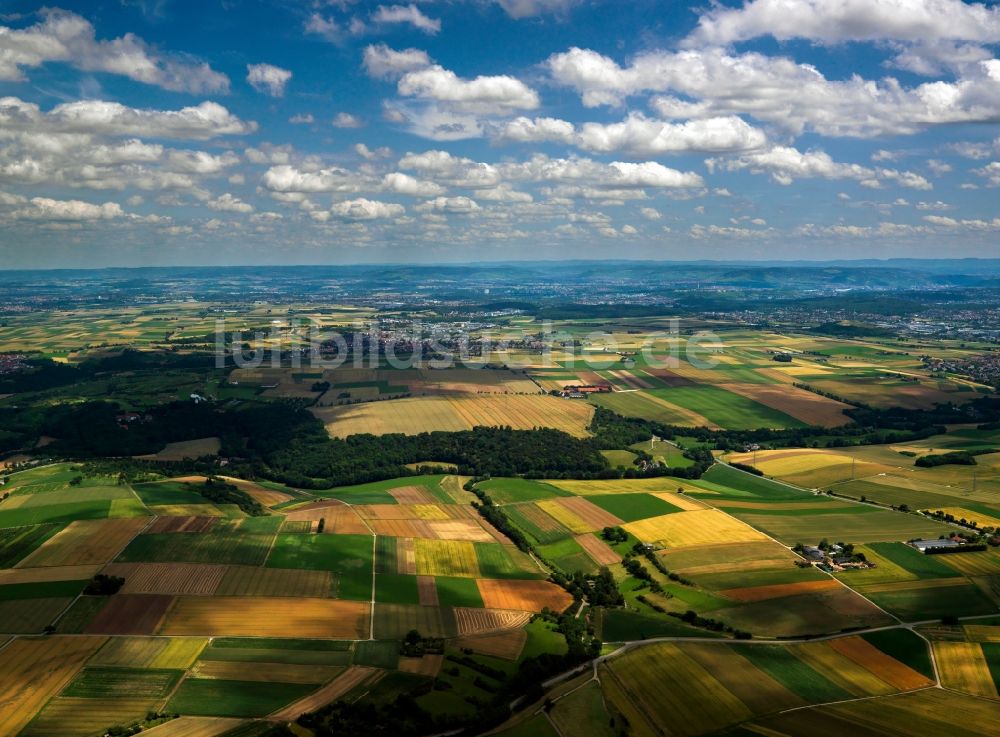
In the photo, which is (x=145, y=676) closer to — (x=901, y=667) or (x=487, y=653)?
(x=487, y=653)

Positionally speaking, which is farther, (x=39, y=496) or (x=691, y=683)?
(x=39, y=496)

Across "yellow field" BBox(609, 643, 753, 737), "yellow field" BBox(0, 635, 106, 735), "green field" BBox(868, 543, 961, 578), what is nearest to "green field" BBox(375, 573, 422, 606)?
"yellow field" BBox(609, 643, 753, 737)

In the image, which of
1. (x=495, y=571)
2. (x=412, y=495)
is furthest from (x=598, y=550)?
(x=412, y=495)

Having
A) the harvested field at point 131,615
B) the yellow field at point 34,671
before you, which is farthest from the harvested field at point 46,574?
the yellow field at point 34,671

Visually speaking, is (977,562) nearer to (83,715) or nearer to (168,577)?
(168,577)

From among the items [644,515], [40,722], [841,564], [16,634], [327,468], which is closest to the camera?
[40,722]

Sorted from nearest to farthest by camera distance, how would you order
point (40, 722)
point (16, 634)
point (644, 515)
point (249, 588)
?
point (40, 722) → point (16, 634) → point (249, 588) → point (644, 515)

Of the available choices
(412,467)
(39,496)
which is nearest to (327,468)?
(412,467)
